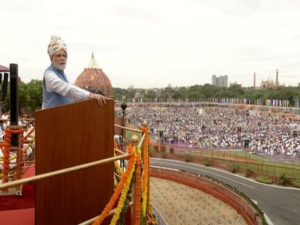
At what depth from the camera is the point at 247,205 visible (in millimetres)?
13211

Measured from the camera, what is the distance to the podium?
342 centimetres

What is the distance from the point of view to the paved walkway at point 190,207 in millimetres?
→ 13266

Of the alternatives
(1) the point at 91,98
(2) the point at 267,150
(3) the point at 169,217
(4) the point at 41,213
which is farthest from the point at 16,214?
(2) the point at 267,150

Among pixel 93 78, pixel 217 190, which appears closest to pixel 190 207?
pixel 217 190

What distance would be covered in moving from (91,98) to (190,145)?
36492 mm

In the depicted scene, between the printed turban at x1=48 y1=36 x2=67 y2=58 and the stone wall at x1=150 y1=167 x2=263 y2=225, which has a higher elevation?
the printed turban at x1=48 y1=36 x2=67 y2=58

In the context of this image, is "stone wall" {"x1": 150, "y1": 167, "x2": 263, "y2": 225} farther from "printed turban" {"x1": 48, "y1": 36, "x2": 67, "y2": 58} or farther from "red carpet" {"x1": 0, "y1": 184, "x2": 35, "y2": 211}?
"printed turban" {"x1": 48, "y1": 36, "x2": 67, "y2": 58}

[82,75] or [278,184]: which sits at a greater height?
[82,75]

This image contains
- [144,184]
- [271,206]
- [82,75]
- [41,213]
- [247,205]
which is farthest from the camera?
[82,75]

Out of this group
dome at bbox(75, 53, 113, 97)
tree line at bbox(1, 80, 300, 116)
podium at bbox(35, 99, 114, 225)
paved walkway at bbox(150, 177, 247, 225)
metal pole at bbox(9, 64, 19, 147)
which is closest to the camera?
podium at bbox(35, 99, 114, 225)

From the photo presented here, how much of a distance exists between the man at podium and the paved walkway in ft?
33.4

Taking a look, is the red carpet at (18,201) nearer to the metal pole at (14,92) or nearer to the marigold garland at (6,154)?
the marigold garland at (6,154)

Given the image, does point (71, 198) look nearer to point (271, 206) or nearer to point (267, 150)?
point (271, 206)

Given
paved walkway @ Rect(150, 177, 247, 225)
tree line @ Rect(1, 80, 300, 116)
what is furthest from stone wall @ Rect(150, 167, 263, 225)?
tree line @ Rect(1, 80, 300, 116)
